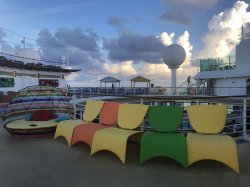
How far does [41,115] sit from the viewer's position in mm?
6789

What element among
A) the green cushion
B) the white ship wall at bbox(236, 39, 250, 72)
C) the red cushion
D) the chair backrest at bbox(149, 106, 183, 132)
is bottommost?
the green cushion

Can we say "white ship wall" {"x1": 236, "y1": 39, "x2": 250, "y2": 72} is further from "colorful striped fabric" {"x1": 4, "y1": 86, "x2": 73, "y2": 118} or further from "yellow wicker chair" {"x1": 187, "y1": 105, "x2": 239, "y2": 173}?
"yellow wicker chair" {"x1": 187, "y1": 105, "x2": 239, "y2": 173}

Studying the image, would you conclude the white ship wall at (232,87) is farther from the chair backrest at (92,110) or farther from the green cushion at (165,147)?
the green cushion at (165,147)

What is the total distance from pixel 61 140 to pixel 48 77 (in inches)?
864

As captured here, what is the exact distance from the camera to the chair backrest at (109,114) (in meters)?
5.00

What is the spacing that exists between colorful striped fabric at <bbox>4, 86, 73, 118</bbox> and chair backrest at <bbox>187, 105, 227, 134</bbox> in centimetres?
421

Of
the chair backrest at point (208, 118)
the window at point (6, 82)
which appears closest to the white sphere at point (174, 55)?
the window at point (6, 82)

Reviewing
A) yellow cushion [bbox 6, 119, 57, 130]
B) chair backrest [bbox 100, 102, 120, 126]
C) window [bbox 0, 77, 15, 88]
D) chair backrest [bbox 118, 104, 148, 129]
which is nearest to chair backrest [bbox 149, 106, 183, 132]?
chair backrest [bbox 118, 104, 148, 129]

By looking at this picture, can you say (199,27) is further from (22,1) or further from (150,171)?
(150,171)

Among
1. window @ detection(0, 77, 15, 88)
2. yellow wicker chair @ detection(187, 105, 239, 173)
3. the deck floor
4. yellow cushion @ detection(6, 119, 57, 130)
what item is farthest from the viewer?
window @ detection(0, 77, 15, 88)

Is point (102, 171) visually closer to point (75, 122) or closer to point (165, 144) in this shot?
point (165, 144)

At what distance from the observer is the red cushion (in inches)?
264

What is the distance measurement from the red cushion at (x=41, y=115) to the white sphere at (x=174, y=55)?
1744 centimetres

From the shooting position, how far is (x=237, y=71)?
73.2 feet
